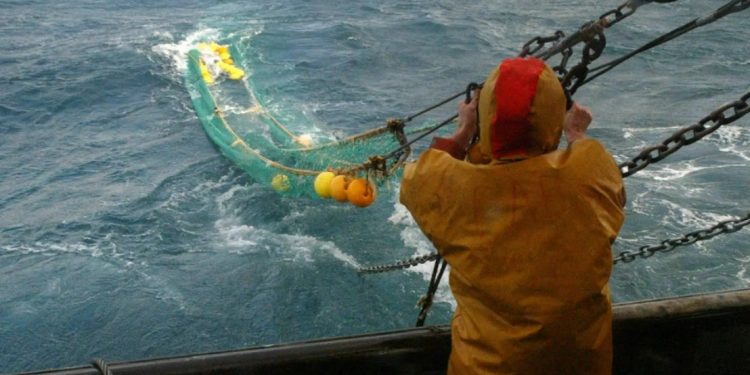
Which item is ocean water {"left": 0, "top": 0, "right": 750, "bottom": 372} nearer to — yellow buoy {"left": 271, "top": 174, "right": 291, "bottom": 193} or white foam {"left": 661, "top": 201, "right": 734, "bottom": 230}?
A: white foam {"left": 661, "top": 201, "right": 734, "bottom": 230}

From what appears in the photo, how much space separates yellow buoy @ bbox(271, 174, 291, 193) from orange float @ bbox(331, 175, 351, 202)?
10.7 feet

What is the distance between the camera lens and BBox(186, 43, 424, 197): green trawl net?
673 centimetres

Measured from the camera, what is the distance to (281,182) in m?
9.56

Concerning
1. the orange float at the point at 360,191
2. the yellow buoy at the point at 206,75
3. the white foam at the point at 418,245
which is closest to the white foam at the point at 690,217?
the white foam at the point at 418,245

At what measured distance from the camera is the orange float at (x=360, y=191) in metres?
6.09

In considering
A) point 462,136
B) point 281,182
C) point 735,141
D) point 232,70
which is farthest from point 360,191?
point 232,70

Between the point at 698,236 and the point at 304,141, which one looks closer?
the point at 698,236

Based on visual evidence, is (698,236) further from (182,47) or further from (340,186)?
(182,47)

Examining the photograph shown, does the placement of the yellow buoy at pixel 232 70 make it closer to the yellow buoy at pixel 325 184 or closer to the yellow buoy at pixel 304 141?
the yellow buoy at pixel 304 141

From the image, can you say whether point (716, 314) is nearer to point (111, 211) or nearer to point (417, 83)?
point (111, 211)

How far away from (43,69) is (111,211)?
972cm

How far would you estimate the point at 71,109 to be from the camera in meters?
15.4

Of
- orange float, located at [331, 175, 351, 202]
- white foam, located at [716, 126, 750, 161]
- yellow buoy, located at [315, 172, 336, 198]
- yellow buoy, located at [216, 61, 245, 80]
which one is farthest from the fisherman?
yellow buoy, located at [216, 61, 245, 80]

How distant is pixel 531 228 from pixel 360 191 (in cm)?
439
